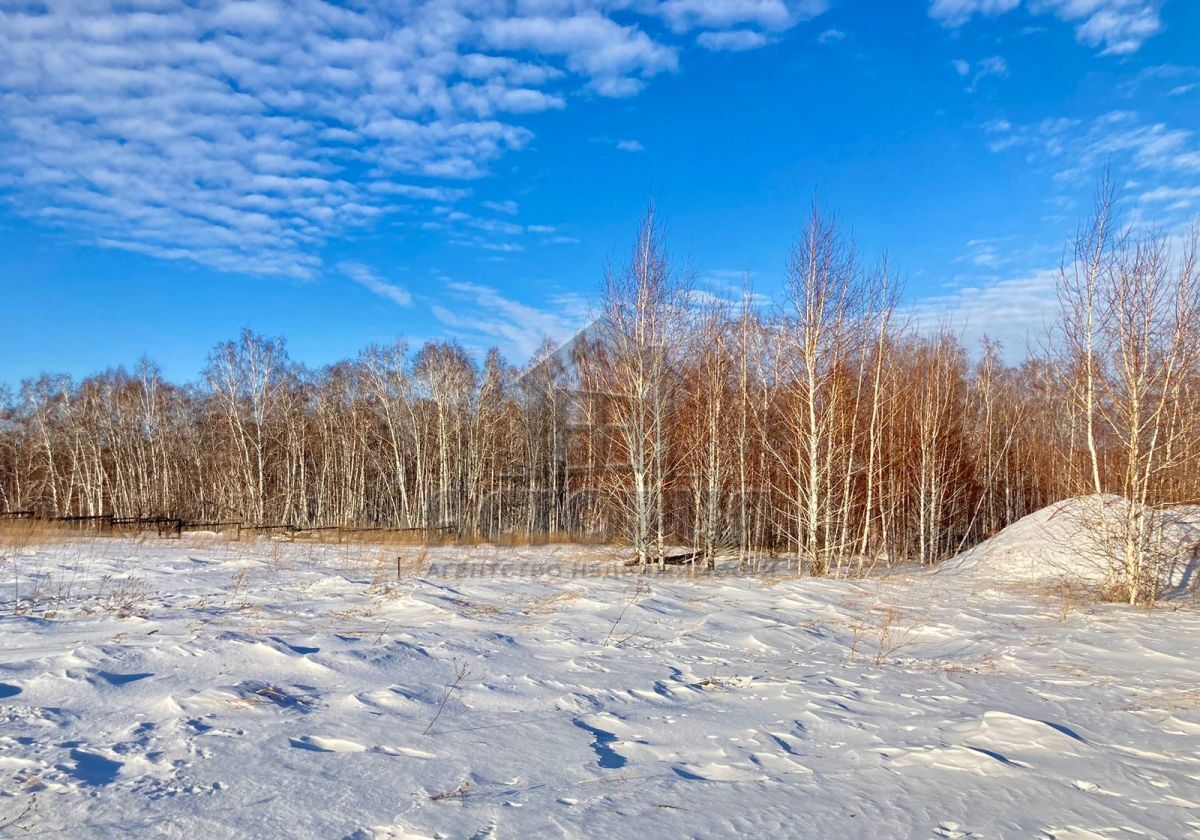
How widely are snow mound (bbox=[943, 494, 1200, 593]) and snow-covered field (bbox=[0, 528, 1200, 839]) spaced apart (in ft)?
12.7

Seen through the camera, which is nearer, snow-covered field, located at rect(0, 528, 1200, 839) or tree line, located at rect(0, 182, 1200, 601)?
snow-covered field, located at rect(0, 528, 1200, 839)

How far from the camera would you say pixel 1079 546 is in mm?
15672

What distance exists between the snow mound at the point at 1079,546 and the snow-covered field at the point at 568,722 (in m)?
3.86

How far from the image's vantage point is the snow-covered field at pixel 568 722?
2.83 meters

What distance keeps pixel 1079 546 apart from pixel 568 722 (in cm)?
1592

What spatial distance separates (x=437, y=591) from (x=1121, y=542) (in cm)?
1097

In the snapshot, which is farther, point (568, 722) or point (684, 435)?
point (684, 435)

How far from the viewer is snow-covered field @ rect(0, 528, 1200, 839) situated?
2830 mm

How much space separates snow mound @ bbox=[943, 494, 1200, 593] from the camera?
11578 mm

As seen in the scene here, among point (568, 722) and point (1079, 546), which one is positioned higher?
point (1079, 546)

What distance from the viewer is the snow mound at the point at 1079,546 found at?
11578 millimetres

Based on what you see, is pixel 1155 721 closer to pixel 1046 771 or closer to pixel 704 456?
pixel 1046 771

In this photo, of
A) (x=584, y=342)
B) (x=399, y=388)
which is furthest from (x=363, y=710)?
(x=399, y=388)

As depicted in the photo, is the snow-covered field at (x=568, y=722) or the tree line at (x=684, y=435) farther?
the tree line at (x=684, y=435)
